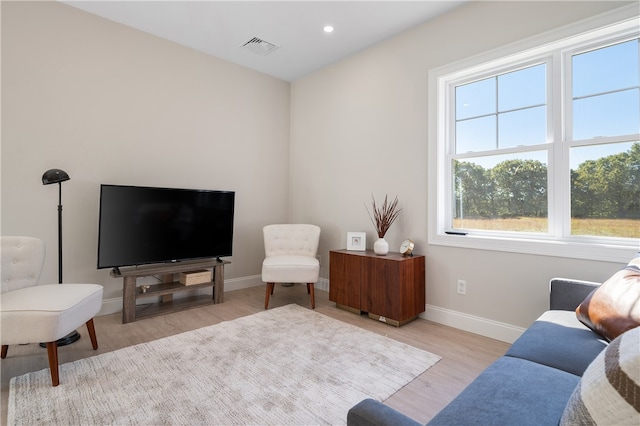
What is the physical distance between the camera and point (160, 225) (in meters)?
3.12

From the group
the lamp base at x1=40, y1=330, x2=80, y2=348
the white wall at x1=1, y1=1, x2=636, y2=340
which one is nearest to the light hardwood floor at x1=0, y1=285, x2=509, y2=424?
the lamp base at x1=40, y1=330, x2=80, y2=348

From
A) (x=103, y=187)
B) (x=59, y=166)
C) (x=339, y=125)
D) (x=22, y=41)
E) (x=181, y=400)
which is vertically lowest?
(x=181, y=400)

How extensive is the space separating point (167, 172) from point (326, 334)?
8.20 ft

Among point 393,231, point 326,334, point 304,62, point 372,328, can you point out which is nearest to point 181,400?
point 326,334

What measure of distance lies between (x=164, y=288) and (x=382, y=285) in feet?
7.30

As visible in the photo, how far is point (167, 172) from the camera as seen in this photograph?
139 inches

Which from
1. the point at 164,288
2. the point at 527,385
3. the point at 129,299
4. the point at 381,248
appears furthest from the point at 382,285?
the point at 129,299

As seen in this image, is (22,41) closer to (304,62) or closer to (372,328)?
(304,62)

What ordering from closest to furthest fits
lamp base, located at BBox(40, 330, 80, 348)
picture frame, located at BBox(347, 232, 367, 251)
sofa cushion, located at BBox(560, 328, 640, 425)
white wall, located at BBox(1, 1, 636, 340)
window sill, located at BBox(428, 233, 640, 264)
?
sofa cushion, located at BBox(560, 328, 640, 425) → window sill, located at BBox(428, 233, 640, 264) → lamp base, located at BBox(40, 330, 80, 348) → white wall, located at BBox(1, 1, 636, 340) → picture frame, located at BBox(347, 232, 367, 251)

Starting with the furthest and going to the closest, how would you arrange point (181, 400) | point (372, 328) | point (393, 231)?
point (393, 231)
point (372, 328)
point (181, 400)

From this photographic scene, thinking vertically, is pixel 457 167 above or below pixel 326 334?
above

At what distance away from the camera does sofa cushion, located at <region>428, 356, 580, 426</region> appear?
92cm

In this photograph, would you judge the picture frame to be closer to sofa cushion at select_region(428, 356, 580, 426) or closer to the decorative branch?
the decorative branch

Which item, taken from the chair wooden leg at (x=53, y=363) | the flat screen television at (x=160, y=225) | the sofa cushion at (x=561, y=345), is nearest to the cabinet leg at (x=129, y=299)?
the flat screen television at (x=160, y=225)
